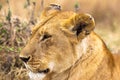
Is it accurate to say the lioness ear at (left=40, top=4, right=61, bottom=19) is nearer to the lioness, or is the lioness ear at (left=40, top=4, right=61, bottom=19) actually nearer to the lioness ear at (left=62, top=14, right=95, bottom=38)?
the lioness

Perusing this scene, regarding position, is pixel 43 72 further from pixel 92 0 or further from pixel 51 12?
pixel 92 0

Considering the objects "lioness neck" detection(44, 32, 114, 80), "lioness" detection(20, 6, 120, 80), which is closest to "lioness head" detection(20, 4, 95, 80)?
"lioness" detection(20, 6, 120, 80)

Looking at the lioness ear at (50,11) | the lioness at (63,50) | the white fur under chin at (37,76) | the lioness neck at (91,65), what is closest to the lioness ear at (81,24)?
the lioness at (63,50)

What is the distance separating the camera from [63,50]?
18.2 feet

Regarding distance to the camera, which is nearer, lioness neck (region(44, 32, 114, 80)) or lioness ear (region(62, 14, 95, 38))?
lioness ear (region(62, 14, 95, 38))

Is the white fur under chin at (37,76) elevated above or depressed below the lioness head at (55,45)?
below

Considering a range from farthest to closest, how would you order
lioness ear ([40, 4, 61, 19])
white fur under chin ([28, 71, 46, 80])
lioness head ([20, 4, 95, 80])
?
1. lioness ear ([40, 4, 61, 19])
2. white fur under chin ([28, 71, 46, 80])
3. lioness head ([20, 4, 95, 80])

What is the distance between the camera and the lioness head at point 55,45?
5.52 metres

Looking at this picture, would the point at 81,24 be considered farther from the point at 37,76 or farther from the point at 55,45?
the point at 37,76

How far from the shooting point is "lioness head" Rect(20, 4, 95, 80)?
5520 millimetres

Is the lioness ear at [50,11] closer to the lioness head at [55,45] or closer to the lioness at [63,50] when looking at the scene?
the lioness at [63,50]

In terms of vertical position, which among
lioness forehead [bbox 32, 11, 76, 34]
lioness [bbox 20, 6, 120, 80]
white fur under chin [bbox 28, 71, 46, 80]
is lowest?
white fur under chin [bbox 28, 71, 46, 80]

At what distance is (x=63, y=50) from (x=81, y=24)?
277 millimetres

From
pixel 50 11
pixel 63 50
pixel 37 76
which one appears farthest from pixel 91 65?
pixel 50 11
